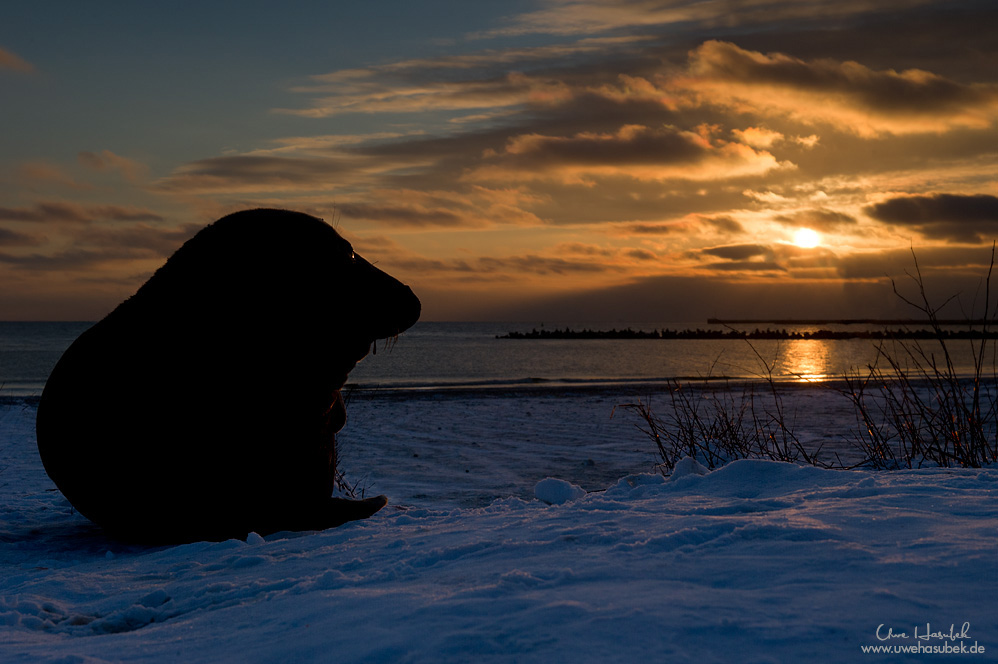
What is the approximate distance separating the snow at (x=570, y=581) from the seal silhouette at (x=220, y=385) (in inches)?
11.4

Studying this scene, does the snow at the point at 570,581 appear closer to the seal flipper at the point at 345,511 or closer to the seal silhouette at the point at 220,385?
the seal flipper at the point at 345,511

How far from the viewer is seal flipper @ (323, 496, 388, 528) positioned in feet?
13.7

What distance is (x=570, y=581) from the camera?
2125 millimetres

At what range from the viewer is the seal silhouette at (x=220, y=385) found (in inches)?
152

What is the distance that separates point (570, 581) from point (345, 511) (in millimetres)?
2434

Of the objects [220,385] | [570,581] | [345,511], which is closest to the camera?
[570,581]

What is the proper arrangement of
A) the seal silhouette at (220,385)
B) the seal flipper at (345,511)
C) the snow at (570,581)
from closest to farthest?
the snow at (570,581)
the seal silhouette at (220,385)
the seal flipper at (345,511)

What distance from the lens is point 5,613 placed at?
2.56 metres

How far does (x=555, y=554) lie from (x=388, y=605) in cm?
69

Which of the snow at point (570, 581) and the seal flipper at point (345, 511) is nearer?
the snow at point (570, 581)

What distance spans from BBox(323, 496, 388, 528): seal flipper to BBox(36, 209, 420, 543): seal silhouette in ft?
0.08

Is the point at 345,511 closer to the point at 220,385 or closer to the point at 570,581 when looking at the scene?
the point at 220,385

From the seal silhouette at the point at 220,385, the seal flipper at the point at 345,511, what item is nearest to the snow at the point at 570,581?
the seal flipper at the point at 345,511

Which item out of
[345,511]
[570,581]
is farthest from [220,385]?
[570,581]
